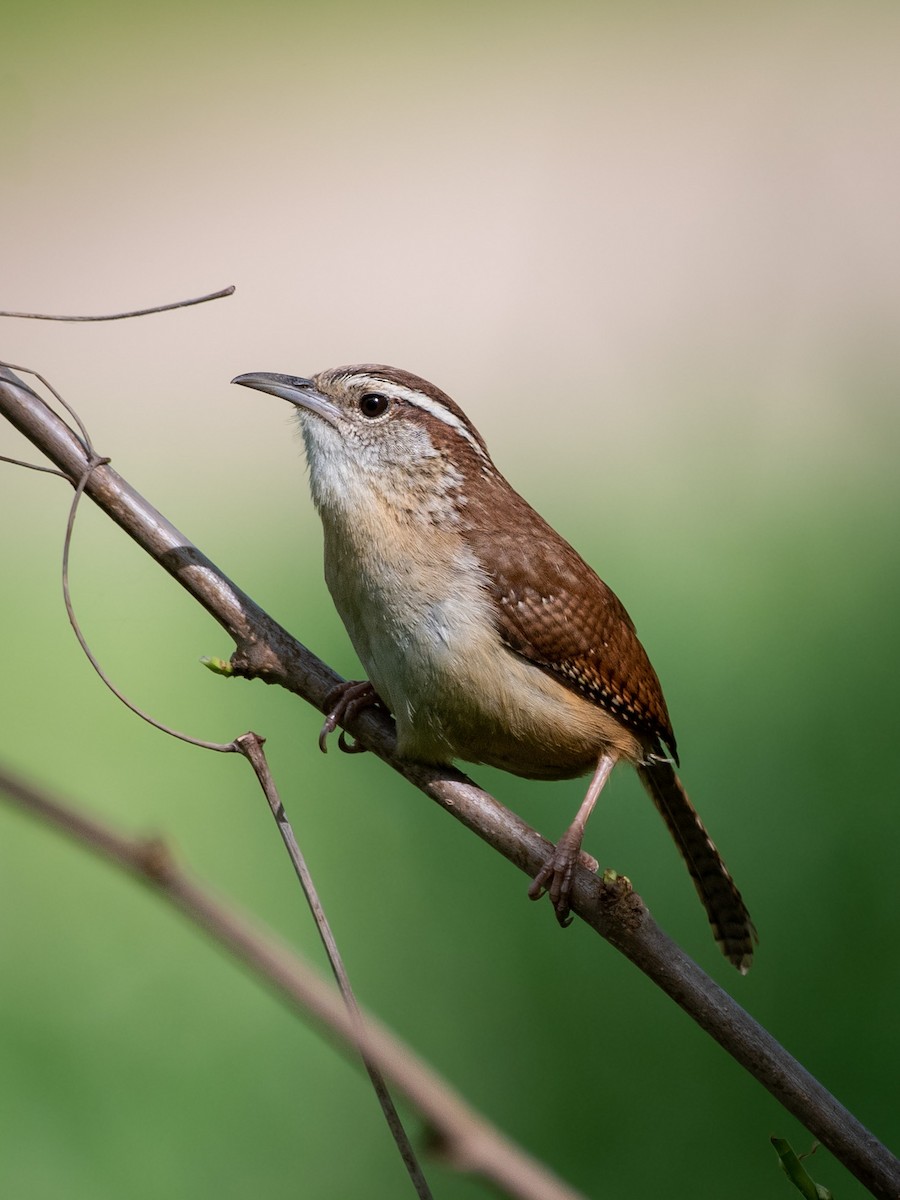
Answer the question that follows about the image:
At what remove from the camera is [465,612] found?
8.26 ft

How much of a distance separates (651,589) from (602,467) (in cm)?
94

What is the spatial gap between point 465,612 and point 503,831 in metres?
0.56

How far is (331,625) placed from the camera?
421 cm

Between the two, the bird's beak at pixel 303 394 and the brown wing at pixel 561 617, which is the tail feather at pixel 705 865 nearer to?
the brown wing at pixel 561 617

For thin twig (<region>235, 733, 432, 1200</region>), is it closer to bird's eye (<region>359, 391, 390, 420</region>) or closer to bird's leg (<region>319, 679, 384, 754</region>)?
bird's leg (<region>319, 679, 384, 754</region>)

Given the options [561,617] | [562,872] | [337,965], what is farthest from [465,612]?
[337,965]

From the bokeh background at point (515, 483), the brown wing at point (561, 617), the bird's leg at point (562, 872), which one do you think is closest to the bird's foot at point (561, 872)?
the bird's leg at point (562, 872)

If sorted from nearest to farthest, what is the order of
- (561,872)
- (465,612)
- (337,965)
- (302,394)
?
(337,965), (561,872), (465,612), (302,394)

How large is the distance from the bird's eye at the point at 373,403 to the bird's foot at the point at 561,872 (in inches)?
37.3

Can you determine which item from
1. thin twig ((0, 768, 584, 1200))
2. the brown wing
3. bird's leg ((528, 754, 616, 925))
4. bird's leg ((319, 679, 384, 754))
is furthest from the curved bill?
thin twig ((0, 768, 584, 1200))

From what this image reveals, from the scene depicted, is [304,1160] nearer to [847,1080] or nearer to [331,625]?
[847,1080]

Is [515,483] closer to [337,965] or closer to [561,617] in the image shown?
[561,617]

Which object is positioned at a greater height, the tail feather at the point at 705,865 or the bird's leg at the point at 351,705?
the bird's leg at the point at 351,705

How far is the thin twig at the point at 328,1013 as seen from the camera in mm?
810
